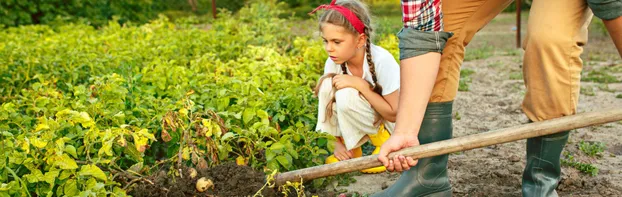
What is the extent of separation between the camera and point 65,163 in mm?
2814

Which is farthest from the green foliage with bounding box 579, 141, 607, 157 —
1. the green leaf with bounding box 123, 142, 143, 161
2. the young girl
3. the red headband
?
the green leaf with bounding box 123, 142, 143, 161

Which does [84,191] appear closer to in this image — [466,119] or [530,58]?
[530,58]

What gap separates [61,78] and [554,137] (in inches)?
126

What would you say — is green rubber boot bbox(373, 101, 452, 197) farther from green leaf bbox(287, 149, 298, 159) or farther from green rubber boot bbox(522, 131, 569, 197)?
green leaf bbox(287, 149, 298, 159)

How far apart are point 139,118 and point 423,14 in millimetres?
1529

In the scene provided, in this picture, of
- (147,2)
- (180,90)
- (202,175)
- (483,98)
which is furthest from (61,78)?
(147,2)

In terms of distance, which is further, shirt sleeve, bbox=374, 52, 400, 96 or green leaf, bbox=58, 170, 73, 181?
shirt sleeve, bbox=374, 52, 400, 96

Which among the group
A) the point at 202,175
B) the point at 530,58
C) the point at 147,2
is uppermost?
the point at 530,58

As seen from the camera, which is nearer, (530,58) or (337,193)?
(530,58)

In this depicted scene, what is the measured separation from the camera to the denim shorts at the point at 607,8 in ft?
8.56

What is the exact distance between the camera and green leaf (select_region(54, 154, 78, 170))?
2.80m

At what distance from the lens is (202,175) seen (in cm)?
310

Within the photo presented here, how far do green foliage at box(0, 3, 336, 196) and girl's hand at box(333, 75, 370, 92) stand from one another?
0.25 meters

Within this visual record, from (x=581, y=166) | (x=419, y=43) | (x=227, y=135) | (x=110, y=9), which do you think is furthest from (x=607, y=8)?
(x=110, y=9)
